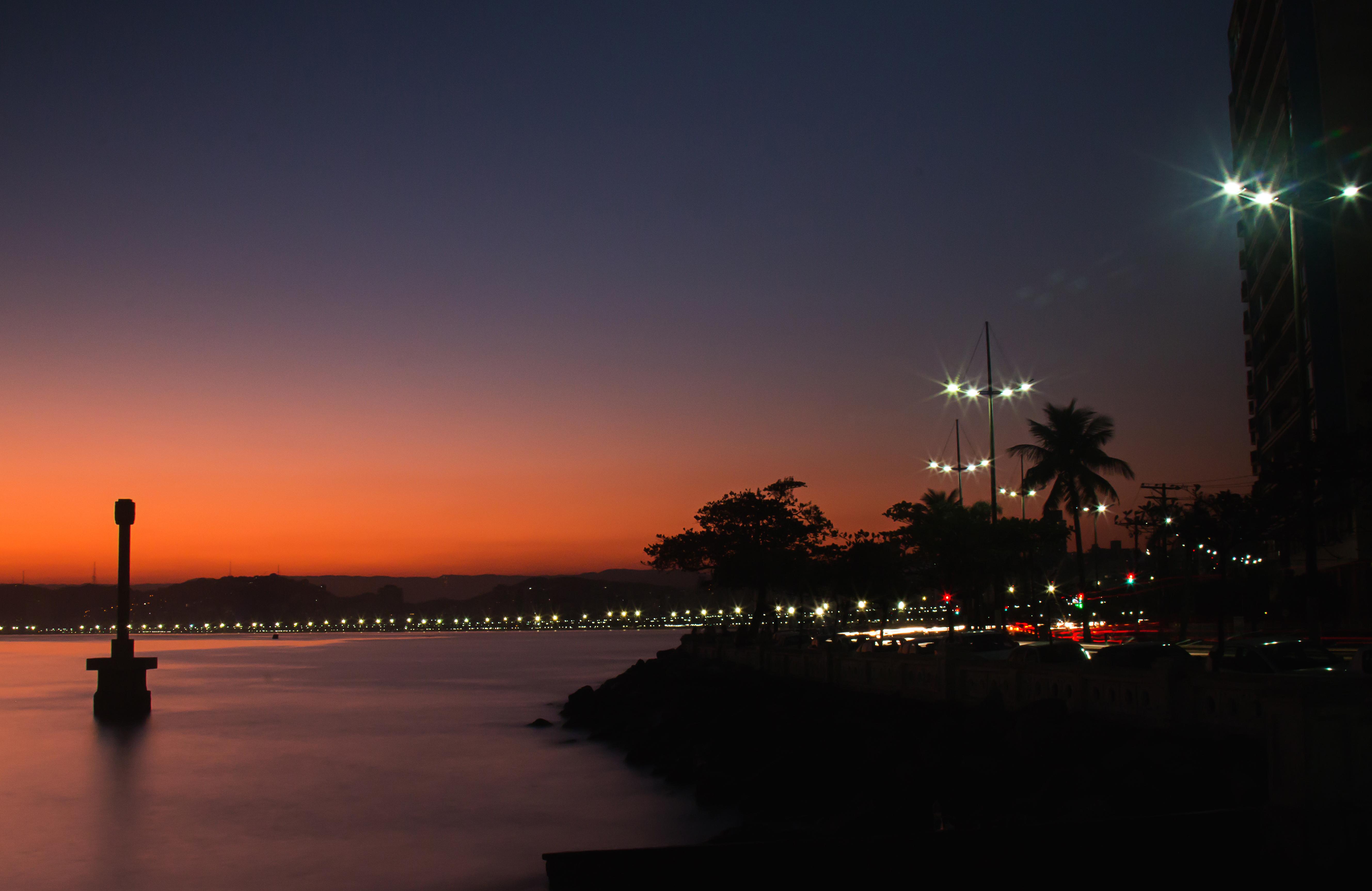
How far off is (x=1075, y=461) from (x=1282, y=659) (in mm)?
40244

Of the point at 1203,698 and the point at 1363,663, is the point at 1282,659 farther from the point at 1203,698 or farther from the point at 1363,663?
the point at 1203,698

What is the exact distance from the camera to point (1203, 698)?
53.6 feet

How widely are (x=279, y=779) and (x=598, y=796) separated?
13816mm

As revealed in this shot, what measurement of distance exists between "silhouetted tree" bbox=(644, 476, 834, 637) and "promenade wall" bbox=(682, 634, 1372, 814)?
24212 millimetres

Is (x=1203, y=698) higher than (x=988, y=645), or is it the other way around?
(x=1203, y=698)

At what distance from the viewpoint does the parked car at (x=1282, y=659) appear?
76.8 ft

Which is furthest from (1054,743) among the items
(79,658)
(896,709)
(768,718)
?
(79,658)

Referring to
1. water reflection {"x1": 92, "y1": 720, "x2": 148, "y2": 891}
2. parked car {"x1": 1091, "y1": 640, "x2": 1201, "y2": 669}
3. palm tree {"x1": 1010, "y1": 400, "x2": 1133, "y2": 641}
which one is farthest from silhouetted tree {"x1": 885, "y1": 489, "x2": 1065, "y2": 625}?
water reflection {"x1": 92, "y1": 720, "x2": 148, "y2": 891}

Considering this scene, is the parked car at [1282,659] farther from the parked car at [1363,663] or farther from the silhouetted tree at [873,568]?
the silhouetted tree at [873,568]

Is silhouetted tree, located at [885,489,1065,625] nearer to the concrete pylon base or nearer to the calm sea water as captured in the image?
the calm sea water

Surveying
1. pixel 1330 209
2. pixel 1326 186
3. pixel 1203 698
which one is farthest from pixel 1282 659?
pixel 1330 209

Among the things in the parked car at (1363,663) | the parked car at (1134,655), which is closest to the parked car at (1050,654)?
the parked car at (1134,655)

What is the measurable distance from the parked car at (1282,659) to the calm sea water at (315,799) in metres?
12.9

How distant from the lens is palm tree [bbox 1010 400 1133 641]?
6294 centimetres
